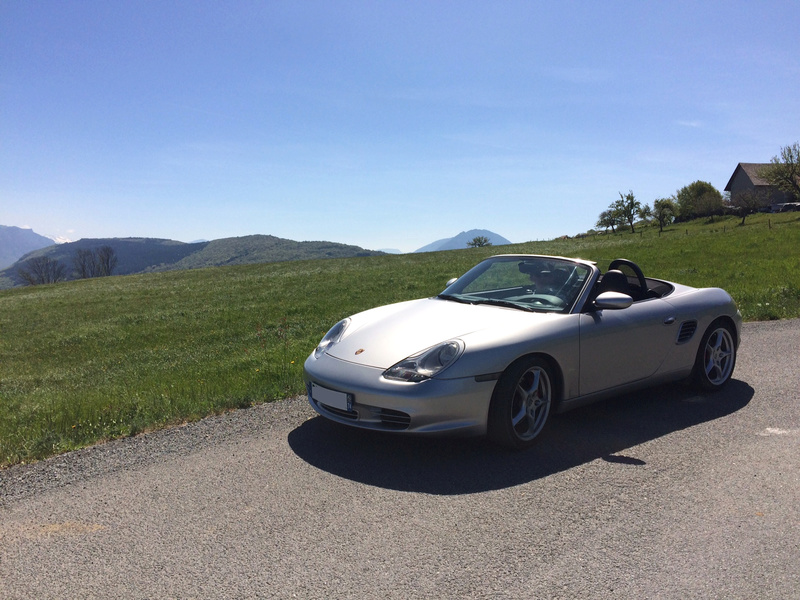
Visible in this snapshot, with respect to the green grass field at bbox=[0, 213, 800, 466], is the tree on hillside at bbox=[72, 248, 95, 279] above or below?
above

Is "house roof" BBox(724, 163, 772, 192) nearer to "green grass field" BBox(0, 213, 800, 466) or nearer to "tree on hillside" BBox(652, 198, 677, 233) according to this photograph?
"tree on hillside" BBox(652, 198, 677, 233)

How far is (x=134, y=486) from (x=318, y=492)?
126 cm

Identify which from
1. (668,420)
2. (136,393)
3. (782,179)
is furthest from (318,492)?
(782,179)

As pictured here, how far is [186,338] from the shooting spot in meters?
16.2

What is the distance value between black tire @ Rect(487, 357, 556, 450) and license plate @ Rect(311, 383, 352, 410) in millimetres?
1038

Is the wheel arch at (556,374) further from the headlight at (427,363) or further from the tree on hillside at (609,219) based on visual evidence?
the tree on hillside at (609,219)

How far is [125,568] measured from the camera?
3.00 meters

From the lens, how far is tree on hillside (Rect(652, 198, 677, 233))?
8350cm

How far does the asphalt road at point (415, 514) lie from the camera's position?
2844 mm

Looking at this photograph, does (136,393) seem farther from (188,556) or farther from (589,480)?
(589,480)

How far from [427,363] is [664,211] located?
290ft

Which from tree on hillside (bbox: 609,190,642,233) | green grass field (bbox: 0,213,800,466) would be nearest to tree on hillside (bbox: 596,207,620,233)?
tree on hillside (bbox: 609,190,642,233)

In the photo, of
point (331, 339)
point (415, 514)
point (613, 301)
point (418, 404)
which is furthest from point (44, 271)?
point (415, 514)

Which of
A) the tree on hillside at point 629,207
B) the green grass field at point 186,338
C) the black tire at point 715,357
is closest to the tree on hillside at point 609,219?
the tree on hillside at point 629,207
